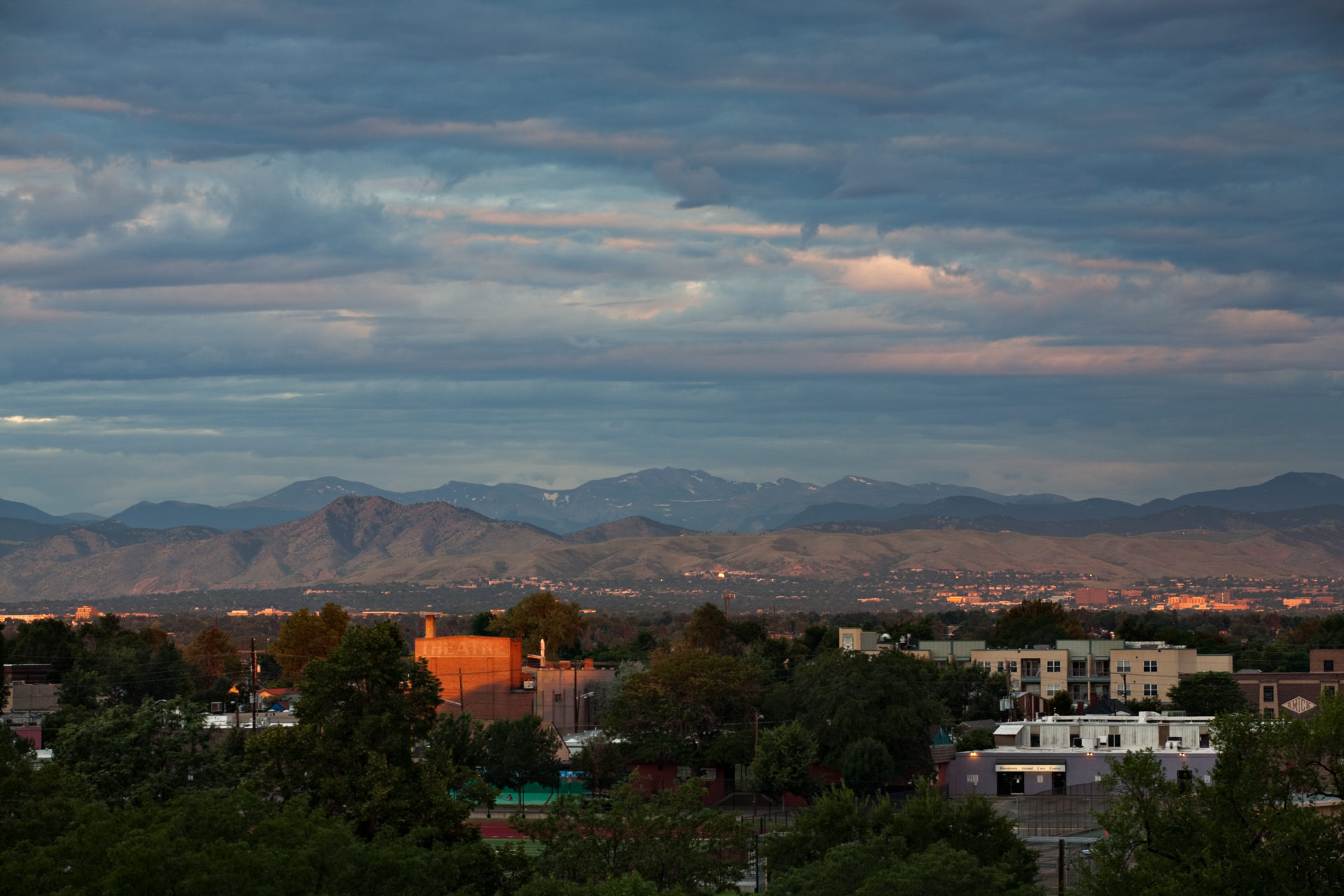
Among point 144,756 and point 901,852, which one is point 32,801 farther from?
point 901,852

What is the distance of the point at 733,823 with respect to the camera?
169ft

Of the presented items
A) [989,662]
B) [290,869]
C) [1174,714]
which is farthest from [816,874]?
[989,662]

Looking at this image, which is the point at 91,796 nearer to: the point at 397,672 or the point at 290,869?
the point at 397,672

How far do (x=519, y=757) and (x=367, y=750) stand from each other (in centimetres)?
4352

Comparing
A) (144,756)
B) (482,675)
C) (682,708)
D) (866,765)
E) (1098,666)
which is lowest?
(1098,666)

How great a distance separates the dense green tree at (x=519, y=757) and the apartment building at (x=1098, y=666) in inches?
2438

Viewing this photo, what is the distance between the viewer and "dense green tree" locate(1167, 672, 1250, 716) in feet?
415

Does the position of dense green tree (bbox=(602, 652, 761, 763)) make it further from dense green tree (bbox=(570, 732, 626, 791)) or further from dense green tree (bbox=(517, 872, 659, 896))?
dense green tree (bbox=(517, 872, 659, 896))

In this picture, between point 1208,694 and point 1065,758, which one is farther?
point 1208,694

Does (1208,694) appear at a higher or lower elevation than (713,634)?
lower

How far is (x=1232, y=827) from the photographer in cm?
4062

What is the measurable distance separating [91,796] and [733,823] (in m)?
20.8

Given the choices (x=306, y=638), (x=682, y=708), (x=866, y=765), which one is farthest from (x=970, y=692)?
(x=306, y=638)

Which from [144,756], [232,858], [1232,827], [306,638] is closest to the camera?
[232,858]
